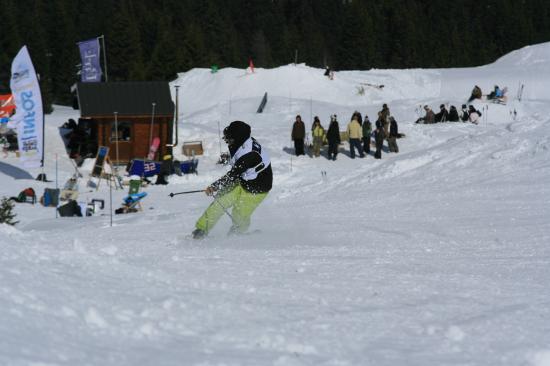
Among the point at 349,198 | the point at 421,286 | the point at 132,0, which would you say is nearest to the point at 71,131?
the point at 349,198

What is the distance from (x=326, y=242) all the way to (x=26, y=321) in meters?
4.86

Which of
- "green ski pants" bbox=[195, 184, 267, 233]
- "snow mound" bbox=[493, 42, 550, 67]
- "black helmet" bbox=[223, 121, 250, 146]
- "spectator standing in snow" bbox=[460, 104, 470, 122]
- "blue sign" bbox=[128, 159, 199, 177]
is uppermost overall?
"snow mound" bbox=[493, 42, 550, 67]

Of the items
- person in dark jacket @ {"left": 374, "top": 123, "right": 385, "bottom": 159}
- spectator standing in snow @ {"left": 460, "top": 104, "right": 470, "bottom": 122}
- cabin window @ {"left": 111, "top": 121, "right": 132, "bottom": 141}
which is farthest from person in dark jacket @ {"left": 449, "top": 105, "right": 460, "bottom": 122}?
cabin window @ {"left": 111, "top": 121, "right": 132, "bottom": 141}

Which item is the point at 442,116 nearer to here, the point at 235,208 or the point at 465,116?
the point at 465,116

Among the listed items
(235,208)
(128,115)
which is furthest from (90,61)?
(235,208)

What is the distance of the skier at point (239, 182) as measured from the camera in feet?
28.2

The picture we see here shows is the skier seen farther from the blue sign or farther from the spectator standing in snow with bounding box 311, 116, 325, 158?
the spectator standing in snow with bounding box 311, 116, 325, 158

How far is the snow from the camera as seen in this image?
4.10 m

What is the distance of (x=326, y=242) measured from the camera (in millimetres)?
8562

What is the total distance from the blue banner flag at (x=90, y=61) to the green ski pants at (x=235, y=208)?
21230 mm

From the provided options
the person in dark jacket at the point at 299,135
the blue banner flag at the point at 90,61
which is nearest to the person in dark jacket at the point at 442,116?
the person in dark jacket at the point at 299,135

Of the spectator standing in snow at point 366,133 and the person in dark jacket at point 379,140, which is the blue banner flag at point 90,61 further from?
the person in dark jacket at point 379,140

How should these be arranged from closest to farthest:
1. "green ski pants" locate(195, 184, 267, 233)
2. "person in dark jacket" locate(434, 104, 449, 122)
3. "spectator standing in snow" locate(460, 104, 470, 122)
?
"green ski pants" locate(195, 184, 267, 233)
"person in dark jacket" locate(434, 104, 449, 122)
"spectator standing in snow" locate(460, 104, 470, 122)

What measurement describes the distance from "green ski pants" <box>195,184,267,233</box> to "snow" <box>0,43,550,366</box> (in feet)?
0.71
